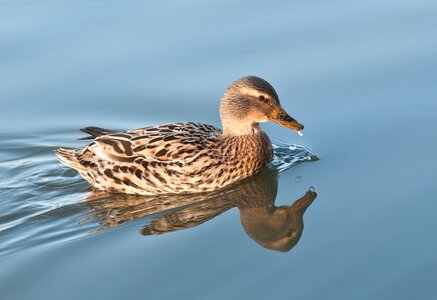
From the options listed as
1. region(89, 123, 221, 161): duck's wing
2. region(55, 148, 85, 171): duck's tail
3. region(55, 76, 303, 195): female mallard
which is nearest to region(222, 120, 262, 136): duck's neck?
region(55, 76, 303, 195): female mallard

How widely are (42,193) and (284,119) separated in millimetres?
2715

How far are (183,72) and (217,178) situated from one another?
7.73ft

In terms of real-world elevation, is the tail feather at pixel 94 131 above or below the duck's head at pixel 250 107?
above

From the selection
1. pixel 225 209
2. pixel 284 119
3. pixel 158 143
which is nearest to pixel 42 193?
pixel 158 143

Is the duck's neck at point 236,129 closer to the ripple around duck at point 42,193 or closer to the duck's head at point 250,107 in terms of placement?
the duck's head at point 250,107

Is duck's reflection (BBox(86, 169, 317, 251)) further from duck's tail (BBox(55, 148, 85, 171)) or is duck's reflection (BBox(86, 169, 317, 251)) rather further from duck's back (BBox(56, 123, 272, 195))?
duck's tail (BBox(55, 148, 85, 171))

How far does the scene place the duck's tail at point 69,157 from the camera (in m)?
10.3

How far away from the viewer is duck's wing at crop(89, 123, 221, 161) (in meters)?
10.1

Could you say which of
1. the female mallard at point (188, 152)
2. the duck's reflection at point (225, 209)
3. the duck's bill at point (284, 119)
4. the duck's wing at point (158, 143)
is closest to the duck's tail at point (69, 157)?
the female mallard at point (188, 152)

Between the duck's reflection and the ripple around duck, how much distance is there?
21 cm

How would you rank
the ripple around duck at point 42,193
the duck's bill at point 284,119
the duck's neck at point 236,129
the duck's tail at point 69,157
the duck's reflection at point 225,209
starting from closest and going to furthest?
the duck's reflection at point 225,209 → the ripple around duck at point 42,193 → the duck's bill at point 284,119 → the duck's tail at point 69,157 → the duck's neck at point 236,129

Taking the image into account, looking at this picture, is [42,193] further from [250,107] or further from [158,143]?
[250,107]

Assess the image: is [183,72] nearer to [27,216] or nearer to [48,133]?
[48,133]

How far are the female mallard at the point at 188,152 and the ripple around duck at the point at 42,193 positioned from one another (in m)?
0.28
